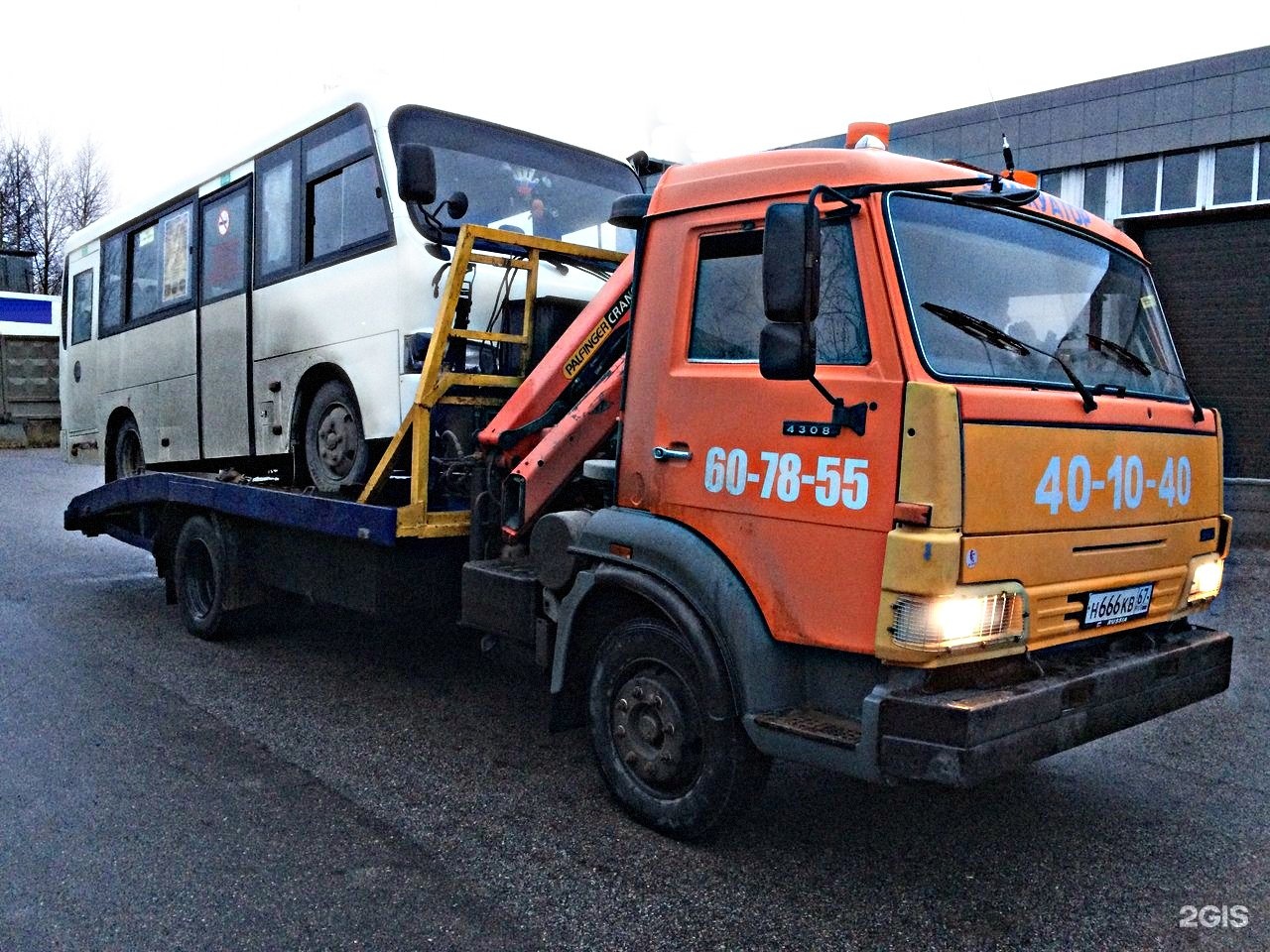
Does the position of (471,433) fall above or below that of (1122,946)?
above

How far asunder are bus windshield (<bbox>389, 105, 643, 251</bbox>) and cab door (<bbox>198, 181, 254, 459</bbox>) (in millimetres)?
1909

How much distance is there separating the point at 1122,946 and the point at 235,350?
6404 mm

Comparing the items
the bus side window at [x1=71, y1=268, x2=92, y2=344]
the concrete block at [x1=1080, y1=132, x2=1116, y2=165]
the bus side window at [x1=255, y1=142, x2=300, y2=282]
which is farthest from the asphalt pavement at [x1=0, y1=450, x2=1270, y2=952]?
the concrete block at [x1=1080, y1=132, x2=1116, y2=165]

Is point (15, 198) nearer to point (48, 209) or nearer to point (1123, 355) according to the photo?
point (48, 209)

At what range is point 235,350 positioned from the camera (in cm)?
752

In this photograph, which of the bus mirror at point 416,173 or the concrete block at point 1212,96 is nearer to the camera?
the bus mirror at point 416,173

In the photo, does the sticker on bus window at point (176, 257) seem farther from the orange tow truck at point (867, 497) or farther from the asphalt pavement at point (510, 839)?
the orange tow truck at point (867, 497)

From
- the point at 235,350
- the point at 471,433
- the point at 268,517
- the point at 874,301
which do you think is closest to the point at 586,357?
the point at 471,433

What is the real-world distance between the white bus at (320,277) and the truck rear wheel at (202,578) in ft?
2.07

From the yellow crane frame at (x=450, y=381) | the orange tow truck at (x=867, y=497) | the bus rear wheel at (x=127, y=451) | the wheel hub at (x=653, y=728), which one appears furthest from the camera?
the bus rear wheel at (x=127, y=451)

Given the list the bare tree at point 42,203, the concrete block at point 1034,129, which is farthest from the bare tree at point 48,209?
the concrete block at point 1034,129

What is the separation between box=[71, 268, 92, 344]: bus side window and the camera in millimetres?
10031

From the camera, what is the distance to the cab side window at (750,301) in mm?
3492

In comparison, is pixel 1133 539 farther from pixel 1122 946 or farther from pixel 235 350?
pixel 235 350
